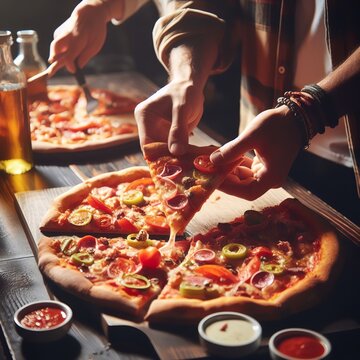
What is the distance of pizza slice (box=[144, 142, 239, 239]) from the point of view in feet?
8.60

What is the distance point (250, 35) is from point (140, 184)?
0.92 metres

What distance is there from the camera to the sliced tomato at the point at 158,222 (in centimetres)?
264

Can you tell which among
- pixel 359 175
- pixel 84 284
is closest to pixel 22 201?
pixel 84 284

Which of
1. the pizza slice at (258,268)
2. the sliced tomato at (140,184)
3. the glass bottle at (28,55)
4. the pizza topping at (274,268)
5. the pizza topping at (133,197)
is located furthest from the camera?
the glass bottle at (28,55)

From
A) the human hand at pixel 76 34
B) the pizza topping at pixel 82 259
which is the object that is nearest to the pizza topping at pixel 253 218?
the pizza topping at pixel 82 259

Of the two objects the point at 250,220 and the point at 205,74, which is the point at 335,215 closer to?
the point at 250,220

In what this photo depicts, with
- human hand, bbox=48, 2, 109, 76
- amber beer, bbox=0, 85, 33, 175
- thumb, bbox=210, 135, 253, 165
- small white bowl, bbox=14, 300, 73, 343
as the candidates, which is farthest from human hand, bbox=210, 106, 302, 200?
human hand, bbox=48, 2, 109, 76

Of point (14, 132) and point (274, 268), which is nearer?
point (274, 268)

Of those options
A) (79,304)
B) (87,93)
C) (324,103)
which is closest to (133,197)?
(79,304)

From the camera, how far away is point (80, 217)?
2705mm

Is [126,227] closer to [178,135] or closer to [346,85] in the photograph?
[178,135]

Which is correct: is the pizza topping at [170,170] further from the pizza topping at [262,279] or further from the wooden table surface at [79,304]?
the pizza topping at [262,279]

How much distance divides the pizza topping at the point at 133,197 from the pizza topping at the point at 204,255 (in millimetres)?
513

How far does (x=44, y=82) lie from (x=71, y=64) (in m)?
0.48
